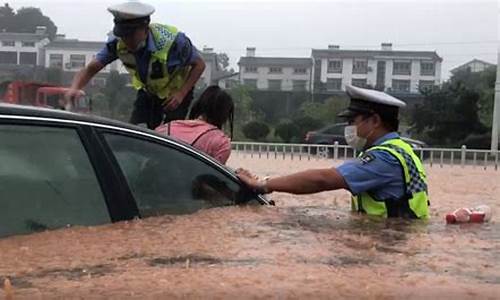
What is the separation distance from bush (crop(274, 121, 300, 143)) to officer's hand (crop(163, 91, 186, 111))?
26.9 m

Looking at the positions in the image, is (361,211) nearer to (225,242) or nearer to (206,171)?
(206,171)

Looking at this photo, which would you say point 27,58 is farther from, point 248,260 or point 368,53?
point 368,53

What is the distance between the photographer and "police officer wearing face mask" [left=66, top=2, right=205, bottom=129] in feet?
14.6

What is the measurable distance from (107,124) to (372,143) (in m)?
1.35

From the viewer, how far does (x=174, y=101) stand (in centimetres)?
472

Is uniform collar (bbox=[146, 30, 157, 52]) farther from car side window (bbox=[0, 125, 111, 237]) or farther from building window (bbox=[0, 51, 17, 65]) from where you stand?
building window (bbox=[0, 51, 17, 65])

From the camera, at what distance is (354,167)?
3.56 m

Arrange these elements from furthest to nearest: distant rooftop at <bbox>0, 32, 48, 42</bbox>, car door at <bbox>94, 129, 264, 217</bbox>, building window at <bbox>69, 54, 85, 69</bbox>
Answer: distant rooftop at <bbox>0, 32, 48, 42</bbox> < building window at <bbox>69, 54, 85, 69</bbox> < car door at <bbox>94, 129, 264, 217</bbox>

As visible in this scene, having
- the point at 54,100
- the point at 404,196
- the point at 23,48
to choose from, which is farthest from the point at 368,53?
the point at 404,196

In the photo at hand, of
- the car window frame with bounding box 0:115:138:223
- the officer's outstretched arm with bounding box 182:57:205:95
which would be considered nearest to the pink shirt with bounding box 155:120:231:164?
the officer's outstretched arm with bounding box 182:57:205:95

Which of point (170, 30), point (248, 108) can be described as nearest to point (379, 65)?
point (248, 108)

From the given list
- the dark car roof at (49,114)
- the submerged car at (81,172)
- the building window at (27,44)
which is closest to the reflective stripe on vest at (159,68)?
the submerged car at (81,172)

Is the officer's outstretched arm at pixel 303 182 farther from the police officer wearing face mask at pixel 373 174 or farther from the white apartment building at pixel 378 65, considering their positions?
the white apartment building at pixel 378 65

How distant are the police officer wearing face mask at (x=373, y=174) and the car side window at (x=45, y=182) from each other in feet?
3.14
